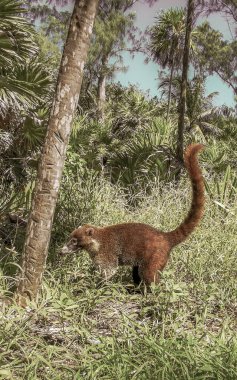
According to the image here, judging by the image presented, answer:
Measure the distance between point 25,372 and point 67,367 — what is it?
10.6 inches

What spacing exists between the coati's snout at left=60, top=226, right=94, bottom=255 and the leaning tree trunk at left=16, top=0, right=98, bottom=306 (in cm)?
69

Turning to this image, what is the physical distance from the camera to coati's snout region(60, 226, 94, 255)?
5.88 metres

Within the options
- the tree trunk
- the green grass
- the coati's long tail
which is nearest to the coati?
the coati's long tail

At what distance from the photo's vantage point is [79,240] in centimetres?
592

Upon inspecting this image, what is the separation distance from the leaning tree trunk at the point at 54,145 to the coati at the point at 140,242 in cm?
73

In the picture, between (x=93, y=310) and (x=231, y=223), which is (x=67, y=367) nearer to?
(x=93, y=310)

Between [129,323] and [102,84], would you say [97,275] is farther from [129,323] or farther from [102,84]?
[102,84]

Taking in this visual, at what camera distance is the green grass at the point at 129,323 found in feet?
12.6

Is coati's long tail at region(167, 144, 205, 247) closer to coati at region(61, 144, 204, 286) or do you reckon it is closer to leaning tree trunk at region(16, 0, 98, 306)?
coati at region(61, 144, 204, 286)

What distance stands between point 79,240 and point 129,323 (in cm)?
124

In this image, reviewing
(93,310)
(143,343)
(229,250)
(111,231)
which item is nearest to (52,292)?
(93,310)

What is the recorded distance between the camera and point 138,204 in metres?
9.66

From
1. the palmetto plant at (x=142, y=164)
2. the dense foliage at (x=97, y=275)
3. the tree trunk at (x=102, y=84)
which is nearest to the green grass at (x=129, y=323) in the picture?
the dense foliage at (x=97, y=275)

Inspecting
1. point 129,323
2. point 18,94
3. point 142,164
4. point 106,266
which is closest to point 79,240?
point 106,266
